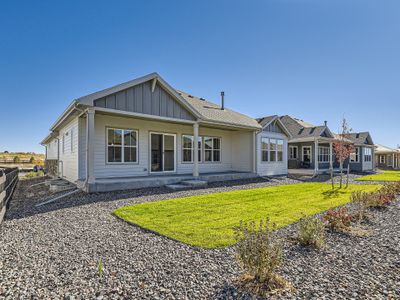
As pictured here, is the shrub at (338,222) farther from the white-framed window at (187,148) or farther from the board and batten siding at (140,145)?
the white-framed window at (187,148)

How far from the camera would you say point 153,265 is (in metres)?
3.26

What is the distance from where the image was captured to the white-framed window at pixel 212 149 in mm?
14805

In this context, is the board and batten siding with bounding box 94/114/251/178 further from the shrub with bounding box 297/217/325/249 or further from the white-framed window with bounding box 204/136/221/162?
the shrub with bounding box 297/217/325/249

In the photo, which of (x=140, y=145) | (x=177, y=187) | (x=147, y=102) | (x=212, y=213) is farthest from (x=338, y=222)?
(x=140, y=145)

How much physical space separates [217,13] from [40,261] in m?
11.7

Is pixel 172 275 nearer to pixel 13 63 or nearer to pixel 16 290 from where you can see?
pixel 16 290

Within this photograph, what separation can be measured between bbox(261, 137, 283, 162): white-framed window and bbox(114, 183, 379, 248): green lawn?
728cm

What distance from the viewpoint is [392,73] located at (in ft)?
51.4

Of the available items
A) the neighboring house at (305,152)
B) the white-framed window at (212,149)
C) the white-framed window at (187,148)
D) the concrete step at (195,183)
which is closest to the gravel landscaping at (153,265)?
the concrete step at (195,183)

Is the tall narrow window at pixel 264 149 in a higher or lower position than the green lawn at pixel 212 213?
higher

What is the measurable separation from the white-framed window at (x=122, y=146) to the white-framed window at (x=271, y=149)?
8.65 meters

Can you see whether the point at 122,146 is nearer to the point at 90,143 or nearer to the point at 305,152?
the point at 90,143

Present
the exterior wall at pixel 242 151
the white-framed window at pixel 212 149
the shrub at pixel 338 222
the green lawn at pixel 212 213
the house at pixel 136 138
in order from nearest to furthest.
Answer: the green lawn at pixel 212 213, the shrub at pixel 338 222, the house at pixel 136 138, the white-framed window at pixel 212 149, the exterior wall at pixel 242 151

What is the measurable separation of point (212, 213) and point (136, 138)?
6.65 meters
